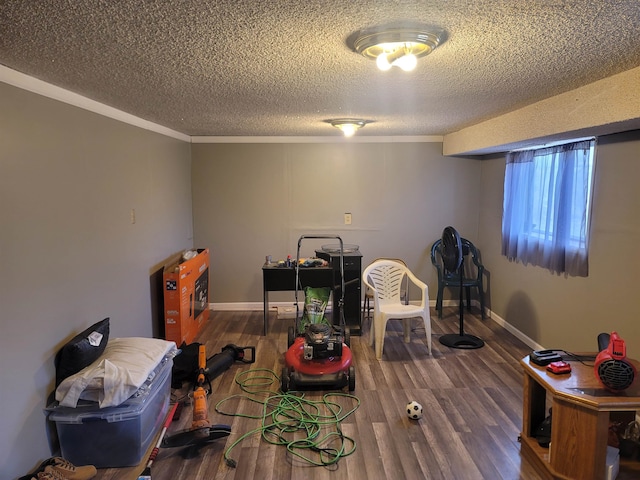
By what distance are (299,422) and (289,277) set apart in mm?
1927

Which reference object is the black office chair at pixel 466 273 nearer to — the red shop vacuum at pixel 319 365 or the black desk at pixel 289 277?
the black desk at pixel 289 277

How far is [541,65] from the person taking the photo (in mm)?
2090

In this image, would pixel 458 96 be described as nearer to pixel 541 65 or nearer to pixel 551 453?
pixel 541 65

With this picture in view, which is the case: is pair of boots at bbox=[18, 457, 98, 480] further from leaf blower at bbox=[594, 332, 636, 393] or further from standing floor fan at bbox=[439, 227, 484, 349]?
standing floor fan at bbox=[439, 227, 484, 349]

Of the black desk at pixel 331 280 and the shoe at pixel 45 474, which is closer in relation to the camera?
the shoe at pixel 45 474

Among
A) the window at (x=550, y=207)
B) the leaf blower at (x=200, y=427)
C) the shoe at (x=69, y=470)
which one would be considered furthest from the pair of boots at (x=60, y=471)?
the window at (x=550, y=207)

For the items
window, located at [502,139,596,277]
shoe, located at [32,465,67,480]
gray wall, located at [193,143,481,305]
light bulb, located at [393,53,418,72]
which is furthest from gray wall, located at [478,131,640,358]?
shoe, located at [32,465,67,480]

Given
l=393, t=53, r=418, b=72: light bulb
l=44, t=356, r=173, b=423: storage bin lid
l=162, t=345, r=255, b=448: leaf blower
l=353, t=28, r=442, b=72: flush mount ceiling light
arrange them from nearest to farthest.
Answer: l=353, t=28, r=442, b=72: flush mount ceiling light < l=393, t=53, r=418, b=72: light bulb < l=44, t=356, r=173, b=423: storage bin lid < l=162, t=345, r=255, b=448: leaf blower

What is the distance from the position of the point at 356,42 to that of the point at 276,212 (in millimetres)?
3783

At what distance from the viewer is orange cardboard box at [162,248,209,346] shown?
3988mm

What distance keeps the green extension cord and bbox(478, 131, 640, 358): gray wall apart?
6.22ft

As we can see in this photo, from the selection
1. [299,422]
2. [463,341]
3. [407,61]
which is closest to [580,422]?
[299,422]

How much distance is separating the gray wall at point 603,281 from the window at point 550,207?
11 cm

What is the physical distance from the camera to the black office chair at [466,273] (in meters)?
5.08
